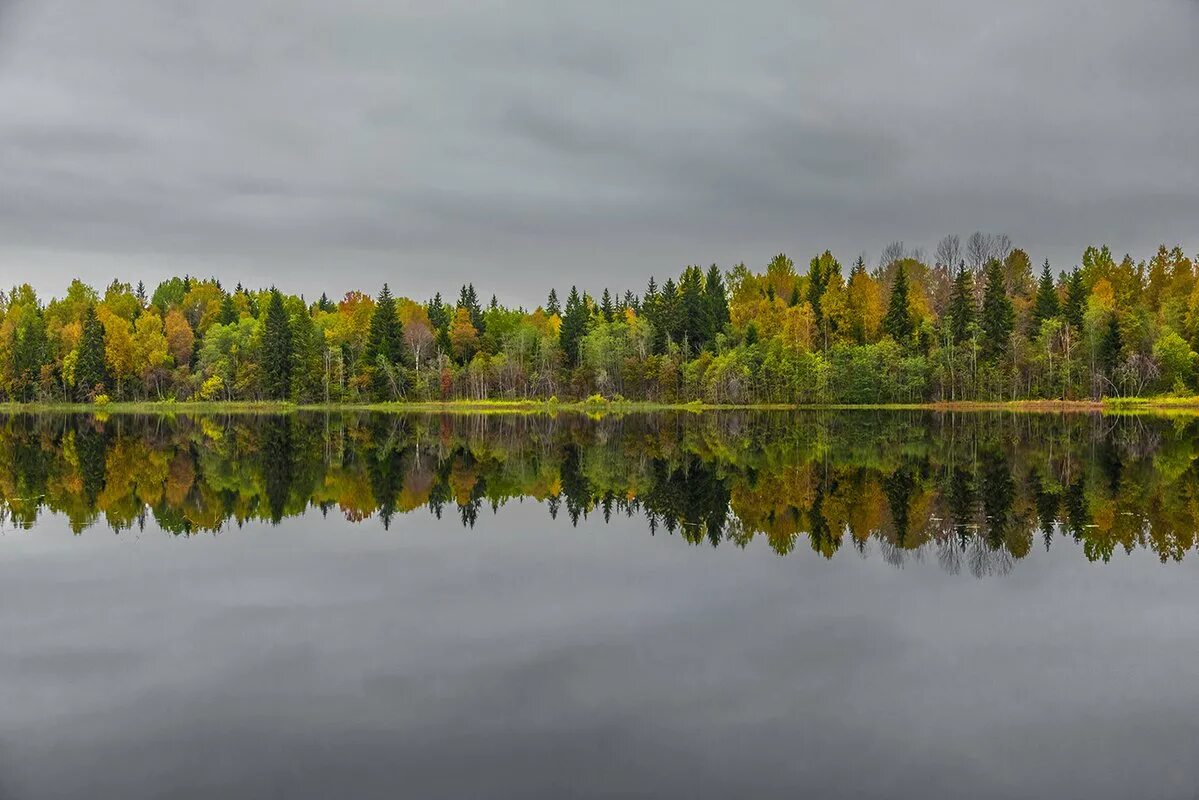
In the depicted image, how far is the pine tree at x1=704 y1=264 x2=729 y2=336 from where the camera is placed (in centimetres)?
10744

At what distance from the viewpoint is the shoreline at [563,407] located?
267 feet

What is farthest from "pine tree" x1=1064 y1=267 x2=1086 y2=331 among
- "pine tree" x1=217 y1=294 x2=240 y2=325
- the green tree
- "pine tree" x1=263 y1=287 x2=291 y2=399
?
"pine tree" x1=217 y1=294 x2=240 y2=325

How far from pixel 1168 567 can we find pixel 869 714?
8.81 m

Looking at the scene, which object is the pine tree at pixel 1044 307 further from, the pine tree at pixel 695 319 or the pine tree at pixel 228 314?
the pine tree at pixel 228 314

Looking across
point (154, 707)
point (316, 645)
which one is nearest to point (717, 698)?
point (316, 645)

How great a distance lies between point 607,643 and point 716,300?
10178 cm

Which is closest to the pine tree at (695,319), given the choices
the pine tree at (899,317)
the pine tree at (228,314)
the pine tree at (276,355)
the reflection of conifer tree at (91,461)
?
the pine tree at (899,317)

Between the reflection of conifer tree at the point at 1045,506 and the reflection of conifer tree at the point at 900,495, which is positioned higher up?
the reflection of conifer tree at the point at 900,495

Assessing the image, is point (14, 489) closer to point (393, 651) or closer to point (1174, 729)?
point (393, 651)

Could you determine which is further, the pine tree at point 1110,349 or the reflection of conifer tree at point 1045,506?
the pine tree at point 1110,349

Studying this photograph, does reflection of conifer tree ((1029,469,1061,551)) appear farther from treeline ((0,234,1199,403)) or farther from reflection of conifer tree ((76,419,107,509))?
treeline ((0,234,1199,403))

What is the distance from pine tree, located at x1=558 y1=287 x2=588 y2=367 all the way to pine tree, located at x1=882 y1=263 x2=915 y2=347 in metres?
37.9

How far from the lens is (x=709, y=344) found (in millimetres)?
106250

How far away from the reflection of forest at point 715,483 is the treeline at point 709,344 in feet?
144
